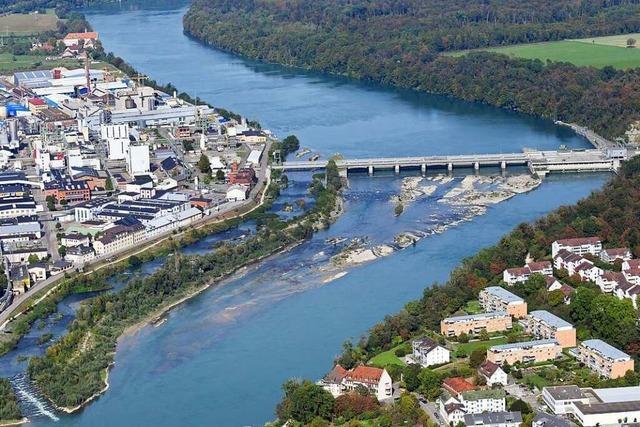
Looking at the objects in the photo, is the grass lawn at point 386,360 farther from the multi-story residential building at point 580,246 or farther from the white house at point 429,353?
the multi-story residential building at point 580,246

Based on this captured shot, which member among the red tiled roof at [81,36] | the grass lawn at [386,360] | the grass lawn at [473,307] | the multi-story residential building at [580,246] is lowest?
the red tiled roof at [81,36]

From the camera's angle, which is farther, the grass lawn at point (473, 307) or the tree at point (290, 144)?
the tree at point (290, 144)

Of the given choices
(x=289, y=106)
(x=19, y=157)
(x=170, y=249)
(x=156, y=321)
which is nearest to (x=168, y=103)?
(x=289, y=106)

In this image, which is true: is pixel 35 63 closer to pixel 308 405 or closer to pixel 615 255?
pixel 615 255

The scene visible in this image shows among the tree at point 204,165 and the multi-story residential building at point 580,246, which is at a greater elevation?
the multi-story residential building at point 580,246

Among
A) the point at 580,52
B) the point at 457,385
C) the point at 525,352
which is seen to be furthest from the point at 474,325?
the point at 580,52

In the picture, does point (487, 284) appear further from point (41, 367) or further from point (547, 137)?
point (547, 137)

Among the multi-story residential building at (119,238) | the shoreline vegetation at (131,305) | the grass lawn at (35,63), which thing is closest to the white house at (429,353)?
the shoreline vegetation at (131,305)

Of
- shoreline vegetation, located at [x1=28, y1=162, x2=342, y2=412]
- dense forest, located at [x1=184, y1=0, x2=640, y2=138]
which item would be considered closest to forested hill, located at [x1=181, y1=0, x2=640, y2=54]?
dense forest, located at [x1=184, y1=0, x2=640, y2=138]
